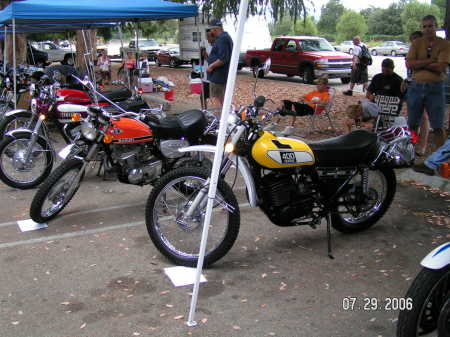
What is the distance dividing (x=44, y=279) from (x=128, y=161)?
1.59m

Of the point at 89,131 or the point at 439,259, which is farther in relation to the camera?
the point at 89,131

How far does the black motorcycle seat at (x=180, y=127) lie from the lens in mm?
5188

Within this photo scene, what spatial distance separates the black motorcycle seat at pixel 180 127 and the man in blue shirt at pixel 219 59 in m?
3.63

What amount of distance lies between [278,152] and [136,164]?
1.83 meters

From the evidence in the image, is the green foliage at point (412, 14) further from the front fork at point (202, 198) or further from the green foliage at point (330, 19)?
the front fork at point (202, 198)

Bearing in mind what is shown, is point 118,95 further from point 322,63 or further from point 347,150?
point 322,63

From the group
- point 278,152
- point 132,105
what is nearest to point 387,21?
point 132,105

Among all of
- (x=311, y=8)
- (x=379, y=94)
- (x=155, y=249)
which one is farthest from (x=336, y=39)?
(x=155, y=249)

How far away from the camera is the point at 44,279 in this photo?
3.92 metres

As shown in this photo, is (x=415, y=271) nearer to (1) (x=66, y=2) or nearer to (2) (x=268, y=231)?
(2) (x=268, y=231)

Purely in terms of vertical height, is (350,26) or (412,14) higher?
(412,14)

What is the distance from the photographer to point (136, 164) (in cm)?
518
